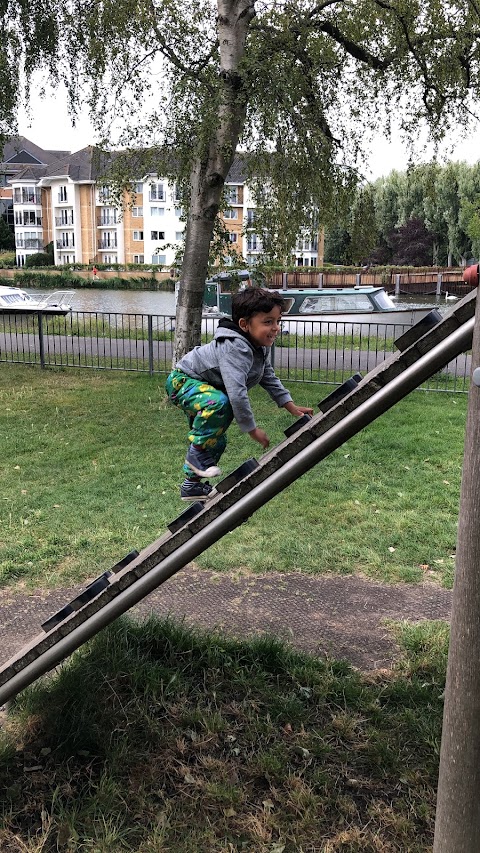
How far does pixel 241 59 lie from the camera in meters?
8.84

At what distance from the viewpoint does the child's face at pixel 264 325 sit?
343 centimetres

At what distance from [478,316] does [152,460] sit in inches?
259

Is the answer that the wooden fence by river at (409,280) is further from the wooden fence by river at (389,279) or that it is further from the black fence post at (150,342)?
the black fence post at (150,342)

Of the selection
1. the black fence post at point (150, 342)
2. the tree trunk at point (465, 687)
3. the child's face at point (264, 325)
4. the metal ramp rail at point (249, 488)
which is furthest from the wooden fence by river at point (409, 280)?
the tree trunk at point (465, 687)

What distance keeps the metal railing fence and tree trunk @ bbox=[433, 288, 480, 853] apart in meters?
10.8

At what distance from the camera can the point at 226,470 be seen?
7.78 meters

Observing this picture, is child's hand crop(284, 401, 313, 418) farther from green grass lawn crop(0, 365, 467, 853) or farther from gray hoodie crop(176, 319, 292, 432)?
green grass lawn crop(0, 365, 467, 853)

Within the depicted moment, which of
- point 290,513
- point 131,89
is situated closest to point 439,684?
point 290,513

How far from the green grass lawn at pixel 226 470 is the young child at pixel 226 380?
1.78m

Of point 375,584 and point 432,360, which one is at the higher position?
point 432,360

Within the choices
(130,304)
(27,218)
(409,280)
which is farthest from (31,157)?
(409,280)

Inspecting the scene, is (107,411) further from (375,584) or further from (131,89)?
(375,584)

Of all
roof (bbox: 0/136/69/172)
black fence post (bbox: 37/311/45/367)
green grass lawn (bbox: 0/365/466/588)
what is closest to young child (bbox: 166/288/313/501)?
green grass lawn (bbox: 0/365/466/588)

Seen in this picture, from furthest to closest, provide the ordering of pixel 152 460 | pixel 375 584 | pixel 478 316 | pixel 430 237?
pixel 430 237, pixel 152 460, pixel 375 584, pixel 478 316
